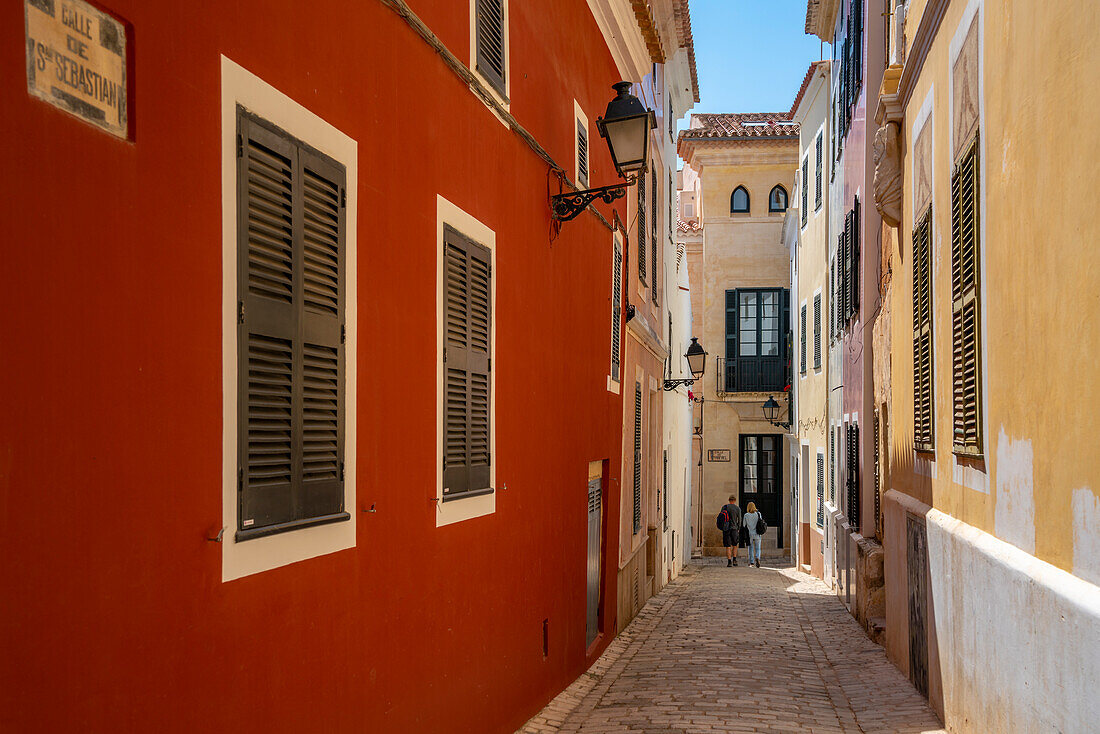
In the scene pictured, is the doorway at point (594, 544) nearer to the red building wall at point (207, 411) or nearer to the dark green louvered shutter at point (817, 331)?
the red building wall at point (207, 411)

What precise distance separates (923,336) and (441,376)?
4820 millimetres

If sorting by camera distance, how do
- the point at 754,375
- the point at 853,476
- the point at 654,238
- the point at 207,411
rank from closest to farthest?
1. the point at 207,411
2. the point at 853,476
3. the point at 654,238
4. the point at 754,375

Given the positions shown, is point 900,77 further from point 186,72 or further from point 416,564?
point 186,72

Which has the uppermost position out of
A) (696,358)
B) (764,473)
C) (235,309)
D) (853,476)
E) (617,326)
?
(696,358)

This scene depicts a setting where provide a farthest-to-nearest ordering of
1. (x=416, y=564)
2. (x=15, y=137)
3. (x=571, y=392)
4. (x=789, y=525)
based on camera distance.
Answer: (x=789, y=525), (x=571, y=392), (x=416, y=564), (x=15, y=137)

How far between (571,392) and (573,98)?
9.35ft

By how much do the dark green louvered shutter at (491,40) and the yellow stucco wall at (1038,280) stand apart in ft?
10.4

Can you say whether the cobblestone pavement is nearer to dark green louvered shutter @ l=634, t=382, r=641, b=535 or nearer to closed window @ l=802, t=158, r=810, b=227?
dark green louvered shutter @ l=634, t=382, r=641, b=535

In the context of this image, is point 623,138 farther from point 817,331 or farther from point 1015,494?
point 817,331

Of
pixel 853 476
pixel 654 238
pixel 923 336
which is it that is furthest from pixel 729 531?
pixel 923 336

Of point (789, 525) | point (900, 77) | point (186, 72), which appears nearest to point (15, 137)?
point (186, 72)

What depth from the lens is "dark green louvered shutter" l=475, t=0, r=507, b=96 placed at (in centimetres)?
696

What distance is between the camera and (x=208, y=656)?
3551mm

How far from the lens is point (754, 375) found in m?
33.9
